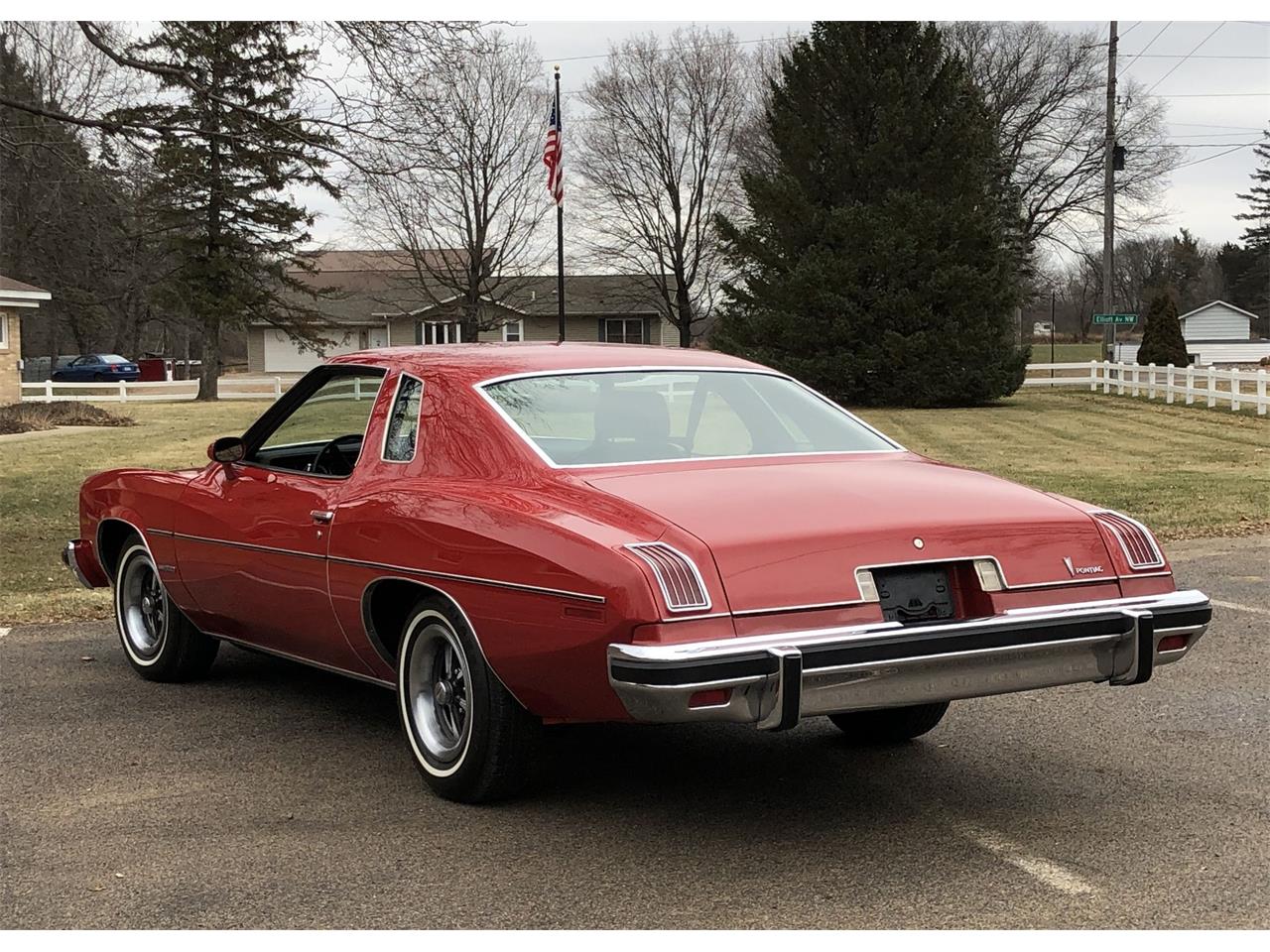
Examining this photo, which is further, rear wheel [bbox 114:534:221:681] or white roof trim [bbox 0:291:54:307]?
white roof trim [bbox 0:291:54:307]

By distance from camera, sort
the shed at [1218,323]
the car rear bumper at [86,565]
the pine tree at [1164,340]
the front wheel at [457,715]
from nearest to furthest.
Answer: the front wheel at [457,715], the car rear bumper at [86,565], the pine tree at [1164,340], the shed at [1218,323]

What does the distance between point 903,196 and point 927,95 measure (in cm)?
317

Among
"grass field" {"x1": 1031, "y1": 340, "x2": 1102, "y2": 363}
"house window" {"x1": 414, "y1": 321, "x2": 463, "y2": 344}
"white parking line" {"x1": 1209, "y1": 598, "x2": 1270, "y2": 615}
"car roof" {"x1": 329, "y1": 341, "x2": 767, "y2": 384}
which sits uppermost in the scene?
"house window" {"x1": 414, "y1": 321, "x2": 463, "y2": 344}

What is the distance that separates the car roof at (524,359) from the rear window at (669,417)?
0.08 metres

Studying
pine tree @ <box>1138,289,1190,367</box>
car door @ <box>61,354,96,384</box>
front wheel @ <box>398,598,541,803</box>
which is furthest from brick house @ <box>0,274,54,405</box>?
front wheel @ <box>398,598,541,803</box>

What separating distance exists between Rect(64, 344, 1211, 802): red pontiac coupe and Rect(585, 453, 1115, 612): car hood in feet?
Result: 0.04

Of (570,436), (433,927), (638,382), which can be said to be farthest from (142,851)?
(638,382)

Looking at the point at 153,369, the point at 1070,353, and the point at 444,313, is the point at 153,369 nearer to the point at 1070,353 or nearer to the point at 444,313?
the point at 444,313

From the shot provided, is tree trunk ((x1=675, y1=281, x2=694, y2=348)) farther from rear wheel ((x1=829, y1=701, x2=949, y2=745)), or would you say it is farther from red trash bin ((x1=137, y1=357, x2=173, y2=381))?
rear wheel ((x1=829, y1=701, x2=949, y2=745))

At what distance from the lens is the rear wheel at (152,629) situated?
684 cm

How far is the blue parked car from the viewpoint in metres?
62.5

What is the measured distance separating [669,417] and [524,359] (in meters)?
0.65

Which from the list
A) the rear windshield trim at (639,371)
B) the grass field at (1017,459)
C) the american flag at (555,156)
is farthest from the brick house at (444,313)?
the rear windshield trim at (639,371)

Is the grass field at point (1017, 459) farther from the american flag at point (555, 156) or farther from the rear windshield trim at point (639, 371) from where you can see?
the american flag at point (555, 156)
